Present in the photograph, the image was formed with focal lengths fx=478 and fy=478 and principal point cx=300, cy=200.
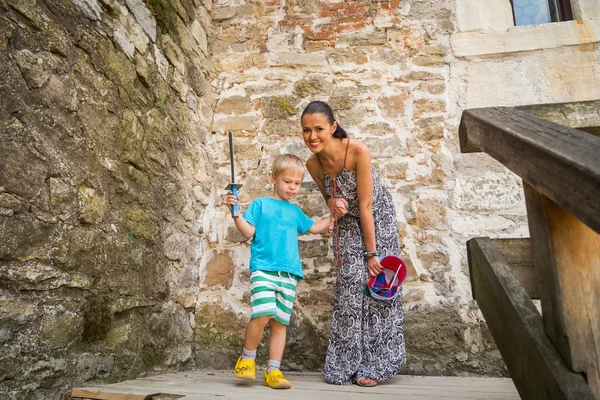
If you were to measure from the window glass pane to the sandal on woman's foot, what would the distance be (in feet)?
10.4

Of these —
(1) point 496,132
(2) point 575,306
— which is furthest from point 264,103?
(2) point 575,306

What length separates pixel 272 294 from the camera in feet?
8.74

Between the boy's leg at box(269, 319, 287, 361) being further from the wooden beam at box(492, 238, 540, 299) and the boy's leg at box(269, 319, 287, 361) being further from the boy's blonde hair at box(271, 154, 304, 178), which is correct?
the wooden beam at box(492, 238, 540, 299)

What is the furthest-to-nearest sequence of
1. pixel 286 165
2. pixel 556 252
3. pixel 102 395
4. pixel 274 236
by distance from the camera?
pixel 286 165, pixel 274 236, pixel 102 395, pixel 556 252

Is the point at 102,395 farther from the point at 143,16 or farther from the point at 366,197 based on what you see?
the point at 143,16

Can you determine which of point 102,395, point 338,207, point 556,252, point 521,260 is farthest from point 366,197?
point 556,252

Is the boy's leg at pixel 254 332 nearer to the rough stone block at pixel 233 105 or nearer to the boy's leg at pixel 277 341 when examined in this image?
the boy's leg at pixel 277 341

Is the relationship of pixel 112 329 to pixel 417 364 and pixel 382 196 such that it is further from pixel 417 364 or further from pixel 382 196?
pixel 417 364

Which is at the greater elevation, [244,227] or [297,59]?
[297,59]

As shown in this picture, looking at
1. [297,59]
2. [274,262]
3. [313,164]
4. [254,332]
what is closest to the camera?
[254,332]

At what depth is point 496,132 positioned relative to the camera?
3.95 feet

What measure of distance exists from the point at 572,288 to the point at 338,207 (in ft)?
6.21

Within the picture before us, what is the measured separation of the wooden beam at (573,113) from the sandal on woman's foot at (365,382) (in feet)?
5.69

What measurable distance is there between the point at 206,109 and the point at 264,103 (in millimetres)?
458
